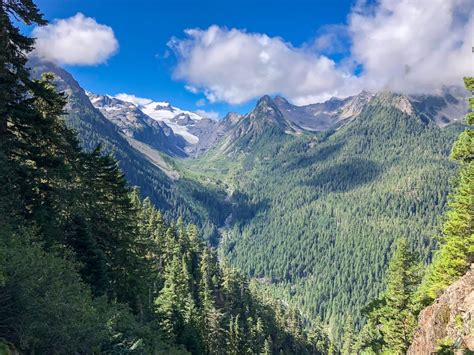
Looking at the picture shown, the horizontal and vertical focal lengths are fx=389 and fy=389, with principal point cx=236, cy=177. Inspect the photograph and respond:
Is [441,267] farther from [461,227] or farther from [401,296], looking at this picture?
[401,296]

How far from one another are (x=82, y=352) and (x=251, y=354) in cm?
6589

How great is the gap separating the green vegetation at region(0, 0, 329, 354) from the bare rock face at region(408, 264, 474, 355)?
20329mm

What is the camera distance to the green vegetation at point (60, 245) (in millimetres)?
14383

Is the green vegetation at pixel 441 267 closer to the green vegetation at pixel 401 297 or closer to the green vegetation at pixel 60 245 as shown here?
the green vegetation at pixel 401 297

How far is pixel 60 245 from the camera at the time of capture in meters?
22.4

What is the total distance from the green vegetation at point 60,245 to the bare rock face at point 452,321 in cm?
2033

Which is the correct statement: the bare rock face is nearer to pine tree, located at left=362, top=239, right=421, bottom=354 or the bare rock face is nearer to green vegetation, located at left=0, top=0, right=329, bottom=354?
pine tree, located at left=362, top=239, right=421, bottom=354

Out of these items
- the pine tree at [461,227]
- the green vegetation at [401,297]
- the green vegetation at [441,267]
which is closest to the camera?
the pine tree at [461,227]

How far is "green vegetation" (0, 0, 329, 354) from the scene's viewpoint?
47.2 feet

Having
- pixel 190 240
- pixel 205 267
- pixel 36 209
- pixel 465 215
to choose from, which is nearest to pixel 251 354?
pixel 205 267

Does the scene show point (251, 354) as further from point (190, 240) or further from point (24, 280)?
point (24, 280)

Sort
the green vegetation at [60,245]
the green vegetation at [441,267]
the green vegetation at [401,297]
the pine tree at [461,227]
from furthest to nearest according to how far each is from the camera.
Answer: the green vegetation at [401,297], the green vegetation at [441,267], the pine tree at [461,227], the green vegetation at [60,245]

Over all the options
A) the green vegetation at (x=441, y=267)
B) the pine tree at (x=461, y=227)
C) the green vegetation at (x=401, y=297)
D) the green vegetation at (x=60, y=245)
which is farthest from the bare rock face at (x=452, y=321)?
the green vegetation at (x=60, y=245)

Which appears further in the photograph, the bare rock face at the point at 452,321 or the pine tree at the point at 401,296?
the pine tree at the point at 401,296
